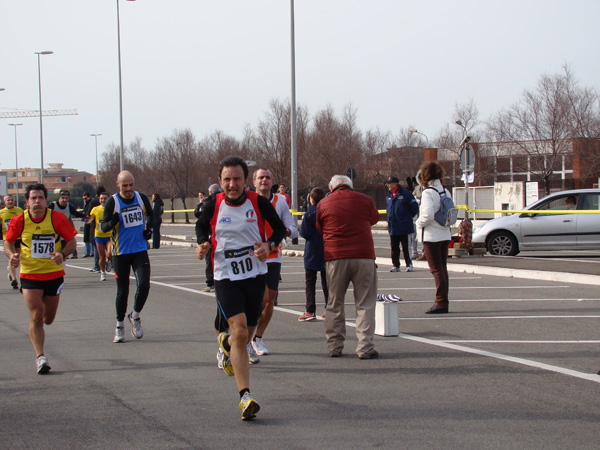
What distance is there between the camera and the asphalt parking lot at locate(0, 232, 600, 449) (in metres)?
4.91

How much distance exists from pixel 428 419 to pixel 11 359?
15.3ft

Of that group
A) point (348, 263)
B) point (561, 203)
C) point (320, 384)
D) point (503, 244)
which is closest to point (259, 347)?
point (348, 263)

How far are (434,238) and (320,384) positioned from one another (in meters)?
4.11

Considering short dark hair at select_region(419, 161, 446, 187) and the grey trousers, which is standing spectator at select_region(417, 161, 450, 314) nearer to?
short dark hair at select_region(419, 161, 446, 187)

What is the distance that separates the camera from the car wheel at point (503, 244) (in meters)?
17.7

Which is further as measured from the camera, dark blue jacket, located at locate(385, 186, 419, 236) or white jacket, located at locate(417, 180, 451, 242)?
dark blue jacket, located at locate(385, 186, 419, 236)

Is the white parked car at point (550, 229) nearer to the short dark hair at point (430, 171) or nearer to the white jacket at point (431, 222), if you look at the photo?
the short dark hair at point (430, 171)

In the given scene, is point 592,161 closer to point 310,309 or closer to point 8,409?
point 310,309

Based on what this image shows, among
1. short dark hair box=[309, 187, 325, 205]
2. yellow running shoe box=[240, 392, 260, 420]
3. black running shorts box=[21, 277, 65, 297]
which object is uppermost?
short dark hair box=[309, 187, 325, 205]

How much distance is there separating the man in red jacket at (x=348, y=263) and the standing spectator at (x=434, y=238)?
8.32 feet

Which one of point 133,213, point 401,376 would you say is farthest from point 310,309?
point 401,376

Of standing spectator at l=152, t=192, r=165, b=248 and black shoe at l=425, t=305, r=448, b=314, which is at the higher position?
standing spectator at l=152, t=192, r=165, b=248

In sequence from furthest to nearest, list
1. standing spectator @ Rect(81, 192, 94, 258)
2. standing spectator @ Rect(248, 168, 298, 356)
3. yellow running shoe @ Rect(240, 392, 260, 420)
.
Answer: standing spectator @ Rect(81, 192, 94, 258) → standing spectator @ Rect(248, 168, 298, 356) → yellow running shoe @ Rect(240, 392, 260, 420)

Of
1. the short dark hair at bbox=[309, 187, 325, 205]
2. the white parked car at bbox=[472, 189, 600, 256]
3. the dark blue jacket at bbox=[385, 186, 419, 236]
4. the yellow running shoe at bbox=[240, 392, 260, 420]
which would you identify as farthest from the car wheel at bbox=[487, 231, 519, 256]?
the yellow running shoe at bbox=[240, 392, 260, 420]
